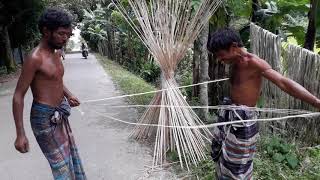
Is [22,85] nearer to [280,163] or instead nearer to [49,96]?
[49,96]

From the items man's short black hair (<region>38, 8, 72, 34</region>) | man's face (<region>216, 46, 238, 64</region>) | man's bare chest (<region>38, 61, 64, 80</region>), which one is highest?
man's short black hair (<region>38, 8, 72, 34</region>)

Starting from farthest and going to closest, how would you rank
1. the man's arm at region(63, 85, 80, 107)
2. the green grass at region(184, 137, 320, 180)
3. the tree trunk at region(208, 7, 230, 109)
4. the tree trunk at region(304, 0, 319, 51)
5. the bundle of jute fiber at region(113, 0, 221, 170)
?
the tree trunk at region(208, 7, 230, 109) → the tree trunk at region(304, 0, 319, 51) → the bundle of jute fiber at region(113, 0, 221, 170) → the green grass at region(184, 137, 320, 180) → the man's arm at region(63, 85, 80, 107)

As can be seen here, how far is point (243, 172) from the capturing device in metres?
2.91

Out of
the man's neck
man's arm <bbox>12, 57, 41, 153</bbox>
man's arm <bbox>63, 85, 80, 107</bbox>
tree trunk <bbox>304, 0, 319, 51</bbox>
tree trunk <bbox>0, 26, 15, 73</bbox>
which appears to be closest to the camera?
man's arm <bbox>12, 57, 41, 153</bbox>

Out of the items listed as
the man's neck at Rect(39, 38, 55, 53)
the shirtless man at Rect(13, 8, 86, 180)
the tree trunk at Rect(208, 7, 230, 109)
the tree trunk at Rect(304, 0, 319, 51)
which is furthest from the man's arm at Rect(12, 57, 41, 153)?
the tree trunk at Rect(208, 7, 230, 109)

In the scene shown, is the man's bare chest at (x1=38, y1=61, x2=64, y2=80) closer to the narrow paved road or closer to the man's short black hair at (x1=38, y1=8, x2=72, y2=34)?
the man's short black hair at (x1=38, y1=8, x2=72, y2=34)

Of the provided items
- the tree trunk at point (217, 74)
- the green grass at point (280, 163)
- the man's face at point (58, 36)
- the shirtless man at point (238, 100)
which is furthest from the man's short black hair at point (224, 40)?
the tree trunk at point (217, 74)

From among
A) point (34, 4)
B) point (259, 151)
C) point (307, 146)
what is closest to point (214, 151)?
point (259, 151)

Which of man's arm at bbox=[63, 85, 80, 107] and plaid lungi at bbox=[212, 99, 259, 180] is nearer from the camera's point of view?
plaid lungi at bbox=[212, 99, 259, 180]

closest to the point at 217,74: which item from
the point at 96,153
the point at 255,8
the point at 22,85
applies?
the point at 255,8

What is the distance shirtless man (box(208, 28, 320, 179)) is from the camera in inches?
108

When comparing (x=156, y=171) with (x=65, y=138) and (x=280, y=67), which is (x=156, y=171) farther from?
(x=280, y=67)

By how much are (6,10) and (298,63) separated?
14.1 m

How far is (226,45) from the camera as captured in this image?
A: 2.72m
